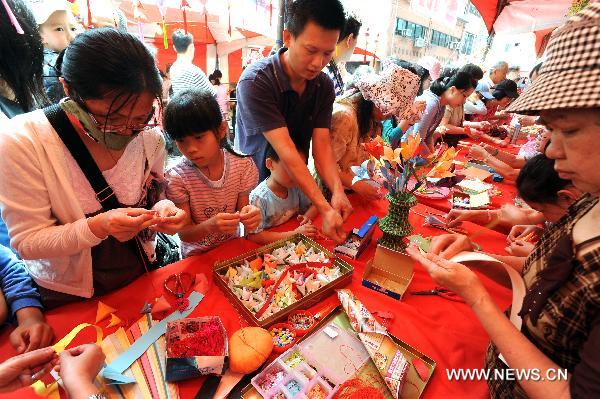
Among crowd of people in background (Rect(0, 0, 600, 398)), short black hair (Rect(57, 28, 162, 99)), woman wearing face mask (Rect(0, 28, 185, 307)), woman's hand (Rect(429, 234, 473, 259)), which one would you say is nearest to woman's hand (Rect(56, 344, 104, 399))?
crowd of people in background (Rect(0, 0, 600, 398))

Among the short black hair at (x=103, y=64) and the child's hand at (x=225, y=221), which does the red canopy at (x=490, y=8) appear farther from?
the short black hair at (x=103, y=64)

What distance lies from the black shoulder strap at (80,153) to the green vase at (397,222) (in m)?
1.30

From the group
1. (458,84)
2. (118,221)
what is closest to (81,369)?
(118,221)

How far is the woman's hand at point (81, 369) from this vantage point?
78 cm

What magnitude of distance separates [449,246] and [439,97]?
3321mm

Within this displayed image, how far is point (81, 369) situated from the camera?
0.82 meters

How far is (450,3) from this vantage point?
25.5ft

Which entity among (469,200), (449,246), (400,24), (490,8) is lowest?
(469,200)

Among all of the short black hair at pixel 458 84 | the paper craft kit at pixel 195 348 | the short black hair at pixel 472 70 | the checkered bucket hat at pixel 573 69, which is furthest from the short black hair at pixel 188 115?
the short black hair at pixel 472 70

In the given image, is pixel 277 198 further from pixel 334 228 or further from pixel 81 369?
pixel 81 369

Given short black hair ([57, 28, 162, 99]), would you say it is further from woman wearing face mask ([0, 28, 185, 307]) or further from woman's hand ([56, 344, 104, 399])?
woman's hand ([56, 344, 104, 399])

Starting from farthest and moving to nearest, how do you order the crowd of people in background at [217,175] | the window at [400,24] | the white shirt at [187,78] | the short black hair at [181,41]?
the window at [400,24] → the short black hair at [181,41] → the white shirt at [187,78] → the crowd of people in background at [217,175]

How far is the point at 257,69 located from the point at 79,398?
1.75 m

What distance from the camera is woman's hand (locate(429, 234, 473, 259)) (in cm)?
118
